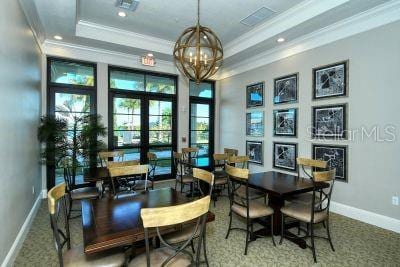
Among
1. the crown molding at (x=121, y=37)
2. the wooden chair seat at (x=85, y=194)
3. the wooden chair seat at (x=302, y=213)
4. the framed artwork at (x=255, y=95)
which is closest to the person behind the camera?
the wooden chair seat at (x=302, y=213)

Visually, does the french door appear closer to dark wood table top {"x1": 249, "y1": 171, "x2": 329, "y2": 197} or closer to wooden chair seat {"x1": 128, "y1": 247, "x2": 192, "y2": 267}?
dark wood table top {"x1": 249, "y1": 171, "x2": 329, "y2": 197}

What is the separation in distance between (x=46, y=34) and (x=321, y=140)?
18.1 feet

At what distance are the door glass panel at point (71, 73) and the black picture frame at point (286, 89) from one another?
4.18m

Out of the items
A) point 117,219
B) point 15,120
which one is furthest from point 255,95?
point 15,120

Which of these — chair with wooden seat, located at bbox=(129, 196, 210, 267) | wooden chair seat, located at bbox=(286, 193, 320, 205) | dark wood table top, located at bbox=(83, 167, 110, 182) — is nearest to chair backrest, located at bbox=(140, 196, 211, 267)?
chair with wooden seat, located at bbox=(129, 196, 210, 267)

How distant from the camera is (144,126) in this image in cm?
569

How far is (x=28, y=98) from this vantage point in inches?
131

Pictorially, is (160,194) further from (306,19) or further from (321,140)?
(306,19)

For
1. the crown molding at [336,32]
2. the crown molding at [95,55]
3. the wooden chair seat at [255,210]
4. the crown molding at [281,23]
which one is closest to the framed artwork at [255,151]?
the crown molding at [336,32]

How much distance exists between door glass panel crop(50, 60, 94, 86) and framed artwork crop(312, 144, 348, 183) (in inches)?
196

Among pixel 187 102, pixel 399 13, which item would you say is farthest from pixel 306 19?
pixel 187 102

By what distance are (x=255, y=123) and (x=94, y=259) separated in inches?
180

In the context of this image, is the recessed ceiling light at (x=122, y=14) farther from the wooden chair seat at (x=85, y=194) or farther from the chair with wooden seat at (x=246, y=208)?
the chair with wooden seat at (x=246, y=208)

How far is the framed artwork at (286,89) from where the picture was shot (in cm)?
455
